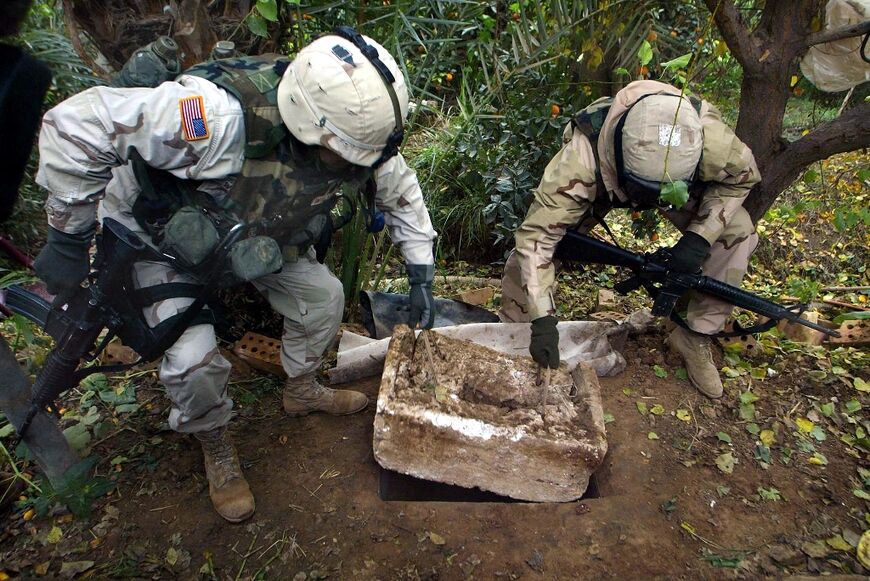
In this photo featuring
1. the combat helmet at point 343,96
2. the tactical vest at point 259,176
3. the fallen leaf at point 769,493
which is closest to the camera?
the combat helmet at point 343,96

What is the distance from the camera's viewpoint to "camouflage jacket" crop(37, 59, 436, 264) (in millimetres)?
1642

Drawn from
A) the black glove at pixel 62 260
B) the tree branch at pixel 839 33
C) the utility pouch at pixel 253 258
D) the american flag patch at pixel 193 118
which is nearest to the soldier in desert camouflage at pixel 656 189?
the tree branch at pixel 839 33

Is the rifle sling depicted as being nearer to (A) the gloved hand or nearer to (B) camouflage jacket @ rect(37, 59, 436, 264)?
(A) the gloved hand

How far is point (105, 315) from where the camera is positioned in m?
1.87

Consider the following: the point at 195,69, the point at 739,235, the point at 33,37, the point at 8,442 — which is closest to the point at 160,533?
the point at 8,442

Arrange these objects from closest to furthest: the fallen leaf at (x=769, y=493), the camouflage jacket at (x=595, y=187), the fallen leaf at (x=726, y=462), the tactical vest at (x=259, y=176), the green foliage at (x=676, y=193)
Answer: the tactical vest at (x=259, y=176) → the green foliage at (x=676, y=193) → the fallen leaf at (x=769, y=493) → the fallen leaf at (x=726, y=462) → the camouflage jacket at (x=595, y=187)

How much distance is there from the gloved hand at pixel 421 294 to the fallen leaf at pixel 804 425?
1.80m

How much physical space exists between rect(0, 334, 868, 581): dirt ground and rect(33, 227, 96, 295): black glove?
2.85 feet

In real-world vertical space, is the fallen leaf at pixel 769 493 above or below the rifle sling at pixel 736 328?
below

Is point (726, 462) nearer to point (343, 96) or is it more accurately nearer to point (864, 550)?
point (864, 550)

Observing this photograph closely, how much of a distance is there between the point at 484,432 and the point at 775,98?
2277 millimetres

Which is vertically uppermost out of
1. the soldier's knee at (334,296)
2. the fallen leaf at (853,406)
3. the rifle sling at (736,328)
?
the soldier's knee at (334,296)

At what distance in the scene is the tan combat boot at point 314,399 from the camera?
249cm

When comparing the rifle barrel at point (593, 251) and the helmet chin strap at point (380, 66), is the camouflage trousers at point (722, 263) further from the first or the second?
the helmet chin strap at point (380, 66)
